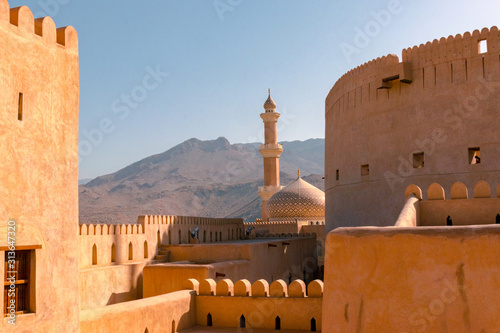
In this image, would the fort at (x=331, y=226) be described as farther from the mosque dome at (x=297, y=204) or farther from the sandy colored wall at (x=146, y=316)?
the mosque dome at (x=297, y=204)

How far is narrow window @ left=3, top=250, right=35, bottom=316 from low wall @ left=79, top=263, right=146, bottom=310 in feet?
17.9

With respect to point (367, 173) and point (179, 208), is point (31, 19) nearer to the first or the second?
point (367, 173)

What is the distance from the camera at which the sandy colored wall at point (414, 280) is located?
556cm

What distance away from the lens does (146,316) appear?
8062 mm

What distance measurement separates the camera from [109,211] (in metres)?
70.9

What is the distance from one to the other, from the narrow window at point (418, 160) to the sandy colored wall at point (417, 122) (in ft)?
0.44

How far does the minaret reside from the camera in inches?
1332

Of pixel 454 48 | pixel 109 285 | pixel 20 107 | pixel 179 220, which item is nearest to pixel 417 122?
pixel 454 48

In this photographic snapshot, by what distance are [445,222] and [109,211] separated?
213ft

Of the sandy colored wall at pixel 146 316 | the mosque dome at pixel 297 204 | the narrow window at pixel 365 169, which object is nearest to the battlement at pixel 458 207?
the sandy colored wall at pixel 146 316

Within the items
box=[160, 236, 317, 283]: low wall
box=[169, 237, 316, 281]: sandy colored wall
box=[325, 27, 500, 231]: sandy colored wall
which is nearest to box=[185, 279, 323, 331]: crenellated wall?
box=[160, 236, 317, 283]: low wall

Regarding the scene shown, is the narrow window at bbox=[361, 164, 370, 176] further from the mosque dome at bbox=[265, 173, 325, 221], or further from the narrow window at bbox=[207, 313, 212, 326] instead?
the mosque dome at bbox=[265, 173, 325, 221]

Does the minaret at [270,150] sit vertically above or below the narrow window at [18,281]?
above

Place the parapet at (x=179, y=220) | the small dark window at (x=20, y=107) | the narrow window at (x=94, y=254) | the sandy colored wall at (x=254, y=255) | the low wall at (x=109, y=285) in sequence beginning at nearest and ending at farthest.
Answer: the small dark window at (x=20, y=107)
the low wall at (x=109, y=285)
the narrow window at (x=94, y=254)
the sandy colored wall at (x=254, y=255)
the parapet at (x=179, y=220)
